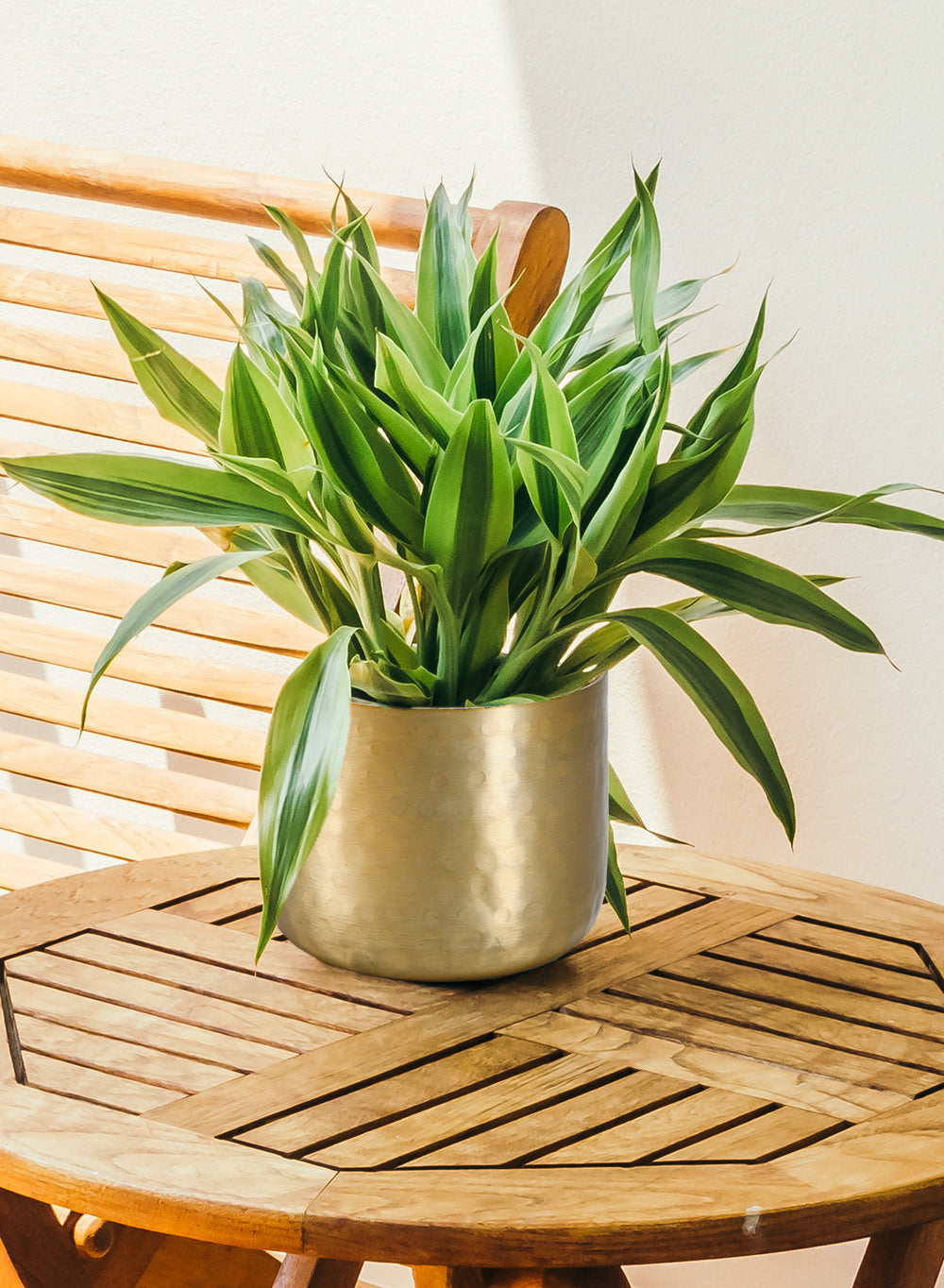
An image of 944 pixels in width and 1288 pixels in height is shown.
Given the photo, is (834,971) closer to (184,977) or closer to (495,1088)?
(495,1088)

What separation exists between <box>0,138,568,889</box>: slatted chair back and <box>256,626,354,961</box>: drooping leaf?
2.02 feet

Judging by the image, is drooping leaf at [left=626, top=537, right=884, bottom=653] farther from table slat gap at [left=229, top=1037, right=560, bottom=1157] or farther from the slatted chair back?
the slatted chair back

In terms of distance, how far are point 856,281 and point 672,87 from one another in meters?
0.20

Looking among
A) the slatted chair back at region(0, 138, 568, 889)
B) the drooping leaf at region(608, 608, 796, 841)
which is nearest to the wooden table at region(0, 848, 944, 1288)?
the drooping leaf at region(608, 608, 796, 841)

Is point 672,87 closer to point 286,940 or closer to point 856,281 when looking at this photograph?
point 856,281

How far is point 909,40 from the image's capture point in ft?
3.64

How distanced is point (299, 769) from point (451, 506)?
13cm

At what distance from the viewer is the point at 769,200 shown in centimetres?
117

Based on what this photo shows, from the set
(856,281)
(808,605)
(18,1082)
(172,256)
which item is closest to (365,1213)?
(18,1082)

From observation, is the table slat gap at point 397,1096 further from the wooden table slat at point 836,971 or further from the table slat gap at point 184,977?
the wooden table slat at point 836,971

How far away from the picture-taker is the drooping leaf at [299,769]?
63 centimetres

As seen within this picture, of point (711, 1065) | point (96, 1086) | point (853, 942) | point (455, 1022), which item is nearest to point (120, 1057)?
point (96, 1086)

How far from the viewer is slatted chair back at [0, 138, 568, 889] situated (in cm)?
128

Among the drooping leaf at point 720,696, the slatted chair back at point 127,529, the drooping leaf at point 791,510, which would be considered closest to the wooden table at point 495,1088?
the drooping leaf at point 720,696
